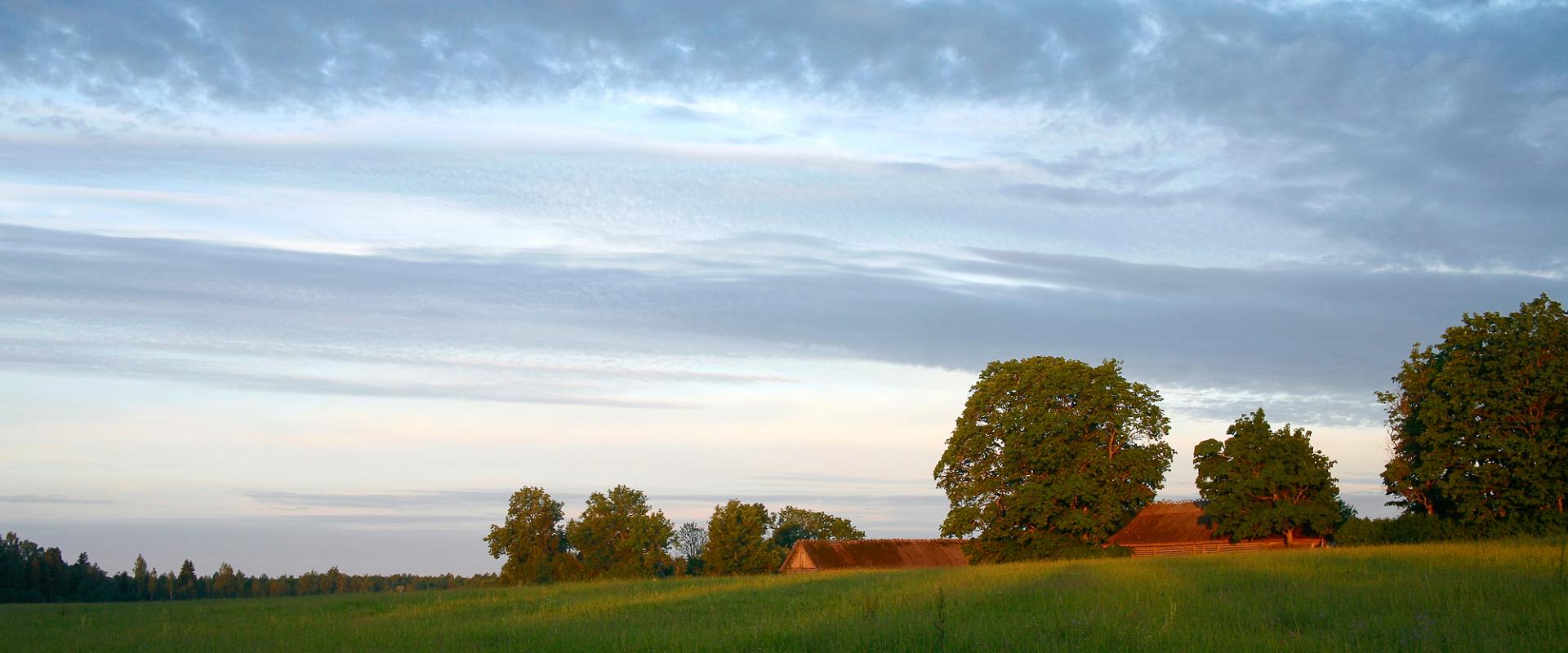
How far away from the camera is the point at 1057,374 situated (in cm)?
4881

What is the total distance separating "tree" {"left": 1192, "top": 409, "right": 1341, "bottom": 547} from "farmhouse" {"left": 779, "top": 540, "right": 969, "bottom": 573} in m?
20.7

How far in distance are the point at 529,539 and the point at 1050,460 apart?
46509mm

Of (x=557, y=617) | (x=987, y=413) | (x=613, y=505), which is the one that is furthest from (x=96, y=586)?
(x=557, y=617)

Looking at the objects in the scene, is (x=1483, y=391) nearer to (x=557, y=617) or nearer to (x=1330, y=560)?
(x=1330, y=560)

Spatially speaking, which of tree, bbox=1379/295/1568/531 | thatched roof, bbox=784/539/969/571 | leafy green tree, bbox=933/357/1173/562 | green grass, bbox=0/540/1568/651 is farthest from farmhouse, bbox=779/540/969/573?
green grass, bbox=0/540/1568/651

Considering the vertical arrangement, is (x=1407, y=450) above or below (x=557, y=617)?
above

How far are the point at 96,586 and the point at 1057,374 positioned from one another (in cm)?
6943

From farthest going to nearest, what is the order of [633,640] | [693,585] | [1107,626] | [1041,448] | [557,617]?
1. [1041,448]
2. [693,585]
3. [557,617]
4. [633,640]
5. [1107,626]

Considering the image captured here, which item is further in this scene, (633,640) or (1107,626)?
(633,640)

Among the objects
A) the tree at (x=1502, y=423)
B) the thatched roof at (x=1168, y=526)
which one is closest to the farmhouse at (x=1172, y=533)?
the thatched roof at (x=1168, y=526)

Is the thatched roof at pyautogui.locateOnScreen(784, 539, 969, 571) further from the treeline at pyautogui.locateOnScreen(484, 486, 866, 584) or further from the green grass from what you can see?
the green grass

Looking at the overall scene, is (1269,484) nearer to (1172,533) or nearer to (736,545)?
(1172,533)

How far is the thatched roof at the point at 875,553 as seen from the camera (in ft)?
222

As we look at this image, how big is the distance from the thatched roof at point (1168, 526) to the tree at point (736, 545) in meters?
28.7
